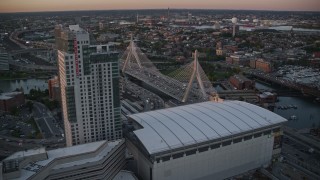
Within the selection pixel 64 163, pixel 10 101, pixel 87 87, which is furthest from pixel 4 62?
pixel 64 163

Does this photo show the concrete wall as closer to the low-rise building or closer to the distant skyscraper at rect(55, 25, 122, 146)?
the distant skyscraper at rect(55, 25, 122, 146)

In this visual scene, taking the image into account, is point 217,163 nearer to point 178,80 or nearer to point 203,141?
point 203,141

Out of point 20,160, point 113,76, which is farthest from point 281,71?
point 20,160

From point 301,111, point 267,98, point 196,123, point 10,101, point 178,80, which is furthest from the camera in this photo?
point 178,80

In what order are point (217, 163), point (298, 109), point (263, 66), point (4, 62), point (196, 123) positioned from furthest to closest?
point (4, 62) < point (263, 66) < point (298, 109) < point (196, 123) < point (217, 163)

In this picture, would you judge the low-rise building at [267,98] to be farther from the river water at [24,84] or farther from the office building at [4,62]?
the office building at [4,62]

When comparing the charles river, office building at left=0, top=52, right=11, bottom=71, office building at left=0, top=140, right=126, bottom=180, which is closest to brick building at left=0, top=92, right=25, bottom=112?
the charles river

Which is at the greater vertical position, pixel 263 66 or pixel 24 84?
pixel 263 66
